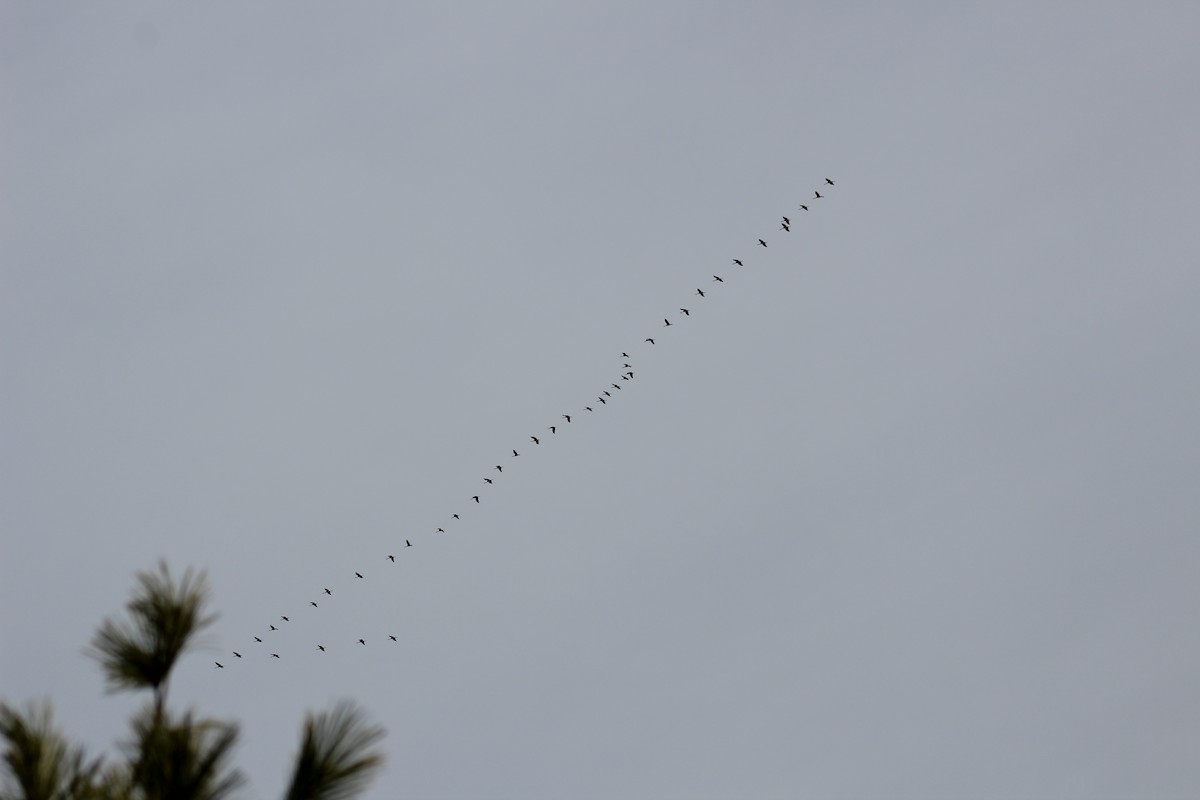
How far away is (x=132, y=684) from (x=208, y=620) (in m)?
0.71

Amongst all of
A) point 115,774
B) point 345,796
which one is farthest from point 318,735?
point 115,774

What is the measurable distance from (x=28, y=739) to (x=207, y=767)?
1298mm

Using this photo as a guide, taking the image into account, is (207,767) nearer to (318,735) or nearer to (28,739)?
(318,735)

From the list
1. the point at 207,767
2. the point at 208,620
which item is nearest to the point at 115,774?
the point at 207,767

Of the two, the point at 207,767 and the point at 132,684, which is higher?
the point at 132,684

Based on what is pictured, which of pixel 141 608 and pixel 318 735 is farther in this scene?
pixel 141 608

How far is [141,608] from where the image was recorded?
370 inches

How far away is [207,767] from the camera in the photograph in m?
8.38

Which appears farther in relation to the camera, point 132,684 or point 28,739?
point 132,684

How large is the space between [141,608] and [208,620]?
20.3 inches

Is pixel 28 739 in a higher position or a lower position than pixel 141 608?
lower

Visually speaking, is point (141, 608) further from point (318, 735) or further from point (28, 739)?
point (318, 735)

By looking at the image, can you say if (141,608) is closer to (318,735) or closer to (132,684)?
(132,684)

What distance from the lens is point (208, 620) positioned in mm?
9406
